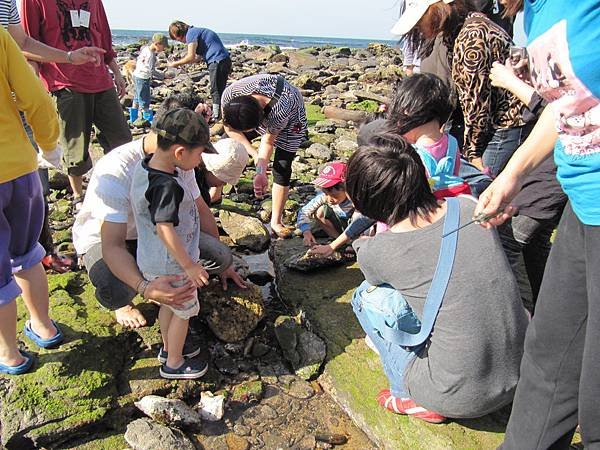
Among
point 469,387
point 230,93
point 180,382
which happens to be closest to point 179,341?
point 180,382

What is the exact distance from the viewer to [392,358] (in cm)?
266

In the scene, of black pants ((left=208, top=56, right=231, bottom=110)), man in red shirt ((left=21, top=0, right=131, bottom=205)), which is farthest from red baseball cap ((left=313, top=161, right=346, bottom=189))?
black pants ((left=208, top=56, right=231, bottom=110))

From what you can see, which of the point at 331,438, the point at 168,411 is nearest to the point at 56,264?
the point at 168,411

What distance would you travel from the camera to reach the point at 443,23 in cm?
326

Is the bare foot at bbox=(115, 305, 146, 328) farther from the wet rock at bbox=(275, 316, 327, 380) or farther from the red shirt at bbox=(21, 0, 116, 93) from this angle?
the red shirt at bbox=(21, 0, 116, 93)

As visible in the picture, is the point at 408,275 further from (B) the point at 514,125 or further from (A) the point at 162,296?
(B) the point at 514,125

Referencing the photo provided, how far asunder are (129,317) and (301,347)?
3.70ft

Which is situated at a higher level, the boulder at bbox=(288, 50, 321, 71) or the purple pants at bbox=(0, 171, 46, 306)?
the purple pants at bbox=(0, 171, 46, 306)

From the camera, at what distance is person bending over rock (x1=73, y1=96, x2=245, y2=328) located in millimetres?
2795

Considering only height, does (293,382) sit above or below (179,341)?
below

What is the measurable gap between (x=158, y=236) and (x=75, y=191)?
2790 mm

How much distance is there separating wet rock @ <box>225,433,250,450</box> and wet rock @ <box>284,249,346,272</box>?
1531 mm

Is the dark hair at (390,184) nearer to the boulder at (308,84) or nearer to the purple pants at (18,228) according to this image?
the purple pants at (18,228)

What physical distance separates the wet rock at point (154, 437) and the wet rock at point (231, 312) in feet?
2.66
